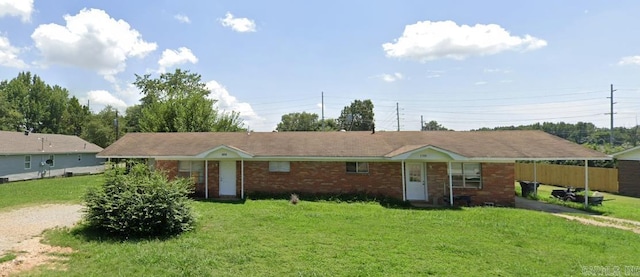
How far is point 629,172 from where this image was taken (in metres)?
21.9

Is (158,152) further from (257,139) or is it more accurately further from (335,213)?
(335,213)

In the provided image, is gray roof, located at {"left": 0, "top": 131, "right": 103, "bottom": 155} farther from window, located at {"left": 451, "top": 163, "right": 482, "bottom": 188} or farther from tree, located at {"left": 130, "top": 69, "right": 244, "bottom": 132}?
window, located at {"left": 451, "top": 163, "right": 482, "bottom": 188}

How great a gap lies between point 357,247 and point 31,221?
1083 centimetres

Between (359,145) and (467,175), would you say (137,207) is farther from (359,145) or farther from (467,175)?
(467,175)

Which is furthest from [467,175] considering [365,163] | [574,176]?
[574,176]

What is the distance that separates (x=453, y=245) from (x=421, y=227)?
6.93 feet

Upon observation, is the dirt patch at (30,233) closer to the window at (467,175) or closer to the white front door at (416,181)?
the white front door at (416,181)

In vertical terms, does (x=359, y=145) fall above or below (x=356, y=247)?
above

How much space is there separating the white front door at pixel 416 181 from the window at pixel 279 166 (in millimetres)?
5935

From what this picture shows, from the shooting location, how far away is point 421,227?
1063 cm

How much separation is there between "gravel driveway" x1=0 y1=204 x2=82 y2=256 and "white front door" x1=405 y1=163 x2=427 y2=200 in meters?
13.2

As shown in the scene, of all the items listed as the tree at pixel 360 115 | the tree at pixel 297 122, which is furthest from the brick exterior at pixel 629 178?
the tree at pixel 297 122

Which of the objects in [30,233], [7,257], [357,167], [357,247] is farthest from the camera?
[357,167]

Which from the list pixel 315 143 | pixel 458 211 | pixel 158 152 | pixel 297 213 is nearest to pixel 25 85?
pixel 158 152
